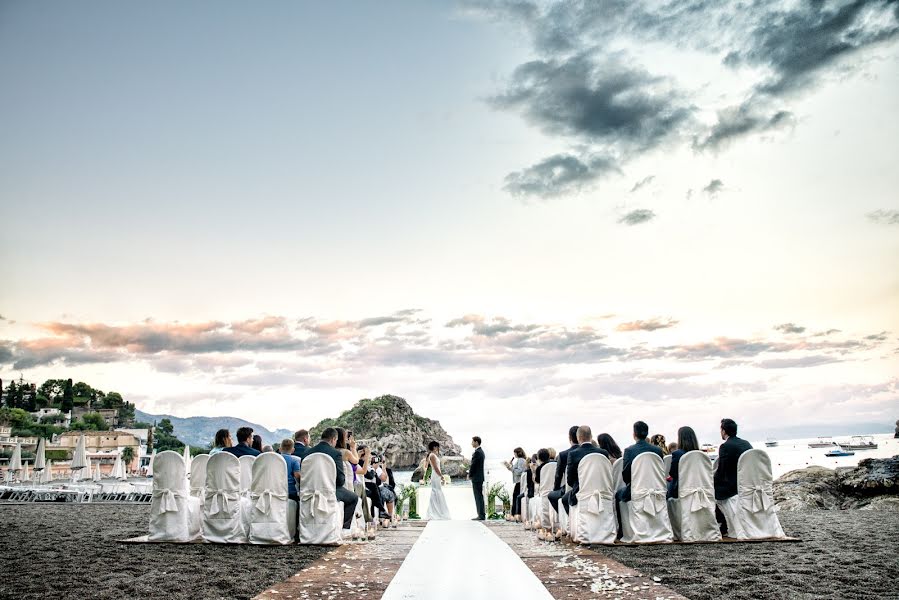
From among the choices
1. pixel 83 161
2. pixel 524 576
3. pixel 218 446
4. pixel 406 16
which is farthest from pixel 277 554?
pixel 83 161

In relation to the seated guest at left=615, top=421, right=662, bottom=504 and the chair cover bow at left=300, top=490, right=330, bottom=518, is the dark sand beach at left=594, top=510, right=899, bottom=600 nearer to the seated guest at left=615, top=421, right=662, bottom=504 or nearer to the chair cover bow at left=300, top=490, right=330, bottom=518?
the seated guest at left=615, top=421, right=662, bottom=504

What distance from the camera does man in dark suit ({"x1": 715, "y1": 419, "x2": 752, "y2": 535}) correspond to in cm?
898

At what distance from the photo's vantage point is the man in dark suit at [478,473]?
14.6m

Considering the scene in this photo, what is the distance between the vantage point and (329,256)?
85.5 ft

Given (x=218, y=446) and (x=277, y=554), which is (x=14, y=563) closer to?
(x=277, y=554)

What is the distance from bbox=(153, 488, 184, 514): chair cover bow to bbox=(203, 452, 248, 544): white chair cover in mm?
395

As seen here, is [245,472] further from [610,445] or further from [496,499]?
[496,499]

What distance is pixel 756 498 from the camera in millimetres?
8773

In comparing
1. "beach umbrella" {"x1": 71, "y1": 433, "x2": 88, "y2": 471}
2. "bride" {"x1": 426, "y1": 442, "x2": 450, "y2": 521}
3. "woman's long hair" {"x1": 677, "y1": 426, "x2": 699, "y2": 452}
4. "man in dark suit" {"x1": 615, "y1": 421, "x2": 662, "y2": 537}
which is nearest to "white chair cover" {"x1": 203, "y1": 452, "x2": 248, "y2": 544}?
"man in dark suit" {"x1": 615, "y1": 421, "x2": 662, "y2": 537}

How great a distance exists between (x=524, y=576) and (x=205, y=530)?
507 centimetres

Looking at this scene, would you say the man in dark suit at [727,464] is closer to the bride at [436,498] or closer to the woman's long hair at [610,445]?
the woman's long hair at [610,445]

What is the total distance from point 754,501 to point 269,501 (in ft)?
22.0

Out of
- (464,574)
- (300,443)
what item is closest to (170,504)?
(300,443)

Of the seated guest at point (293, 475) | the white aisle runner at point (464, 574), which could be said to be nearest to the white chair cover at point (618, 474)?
the white aisle runner at point (464, 574)
